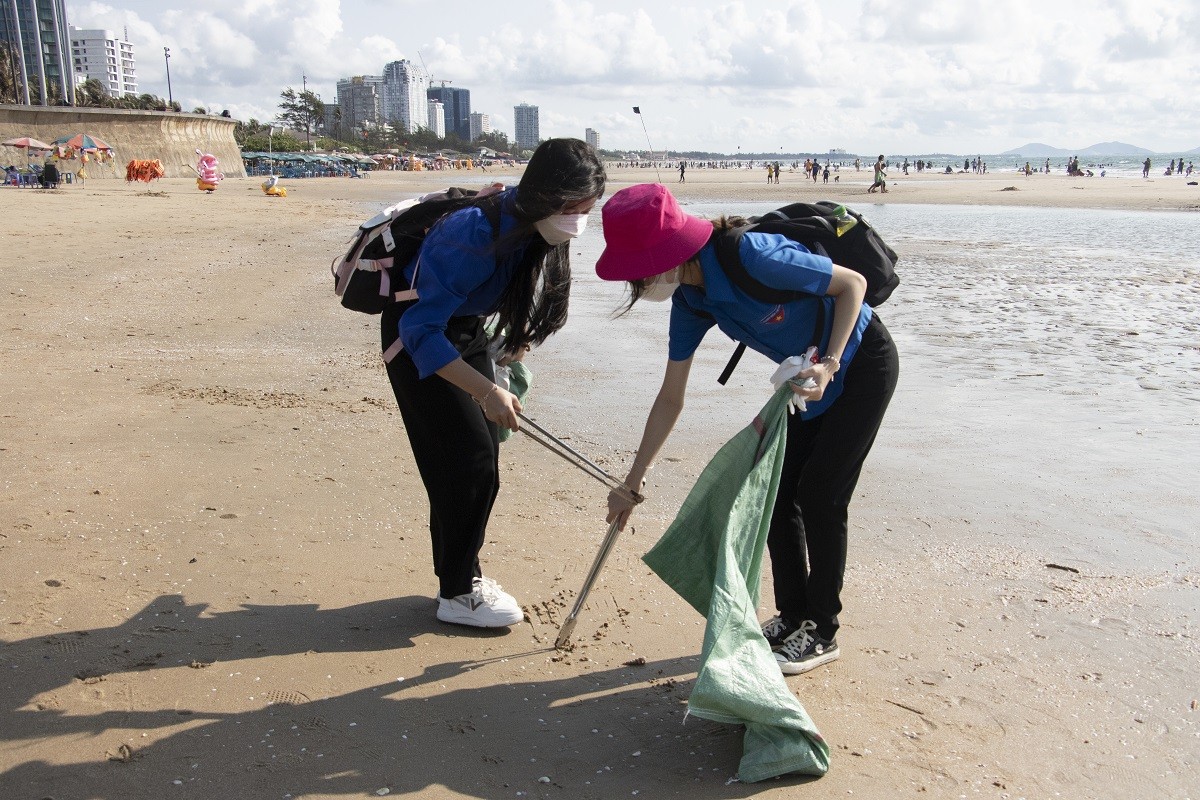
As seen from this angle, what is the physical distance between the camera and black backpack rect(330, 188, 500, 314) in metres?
3.27

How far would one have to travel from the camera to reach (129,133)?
147ft

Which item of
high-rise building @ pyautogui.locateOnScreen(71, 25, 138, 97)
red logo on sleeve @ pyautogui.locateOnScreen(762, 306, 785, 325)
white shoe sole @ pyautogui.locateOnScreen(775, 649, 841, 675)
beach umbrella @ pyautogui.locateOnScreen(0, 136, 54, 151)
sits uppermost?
high-rise building @ pyautogui.locateOnScreen(71, 25, 138, 97)

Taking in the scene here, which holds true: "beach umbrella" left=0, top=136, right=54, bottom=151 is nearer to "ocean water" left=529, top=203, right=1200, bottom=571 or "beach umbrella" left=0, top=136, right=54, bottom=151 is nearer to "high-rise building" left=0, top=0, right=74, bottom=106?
"ocean water" left=529, top=203, right=1200, bottom=571

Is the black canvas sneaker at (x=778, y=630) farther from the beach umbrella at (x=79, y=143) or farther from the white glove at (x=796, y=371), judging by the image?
the beach umbrella at (x=79, y=143)

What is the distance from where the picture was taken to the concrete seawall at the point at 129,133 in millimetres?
39438

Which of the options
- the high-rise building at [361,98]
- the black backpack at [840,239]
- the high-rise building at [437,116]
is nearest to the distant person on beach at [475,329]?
the black backpack at [840,239]

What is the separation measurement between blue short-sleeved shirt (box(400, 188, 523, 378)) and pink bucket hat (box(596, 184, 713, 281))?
0.38m

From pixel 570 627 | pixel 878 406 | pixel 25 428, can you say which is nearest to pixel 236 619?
pixel 570 627

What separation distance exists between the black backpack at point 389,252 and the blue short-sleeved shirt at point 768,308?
2.72ft

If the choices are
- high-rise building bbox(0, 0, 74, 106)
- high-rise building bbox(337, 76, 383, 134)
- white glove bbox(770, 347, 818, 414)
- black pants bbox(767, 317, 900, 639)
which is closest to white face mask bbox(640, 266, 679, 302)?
white glove bbox(770, 347, 818, 414)

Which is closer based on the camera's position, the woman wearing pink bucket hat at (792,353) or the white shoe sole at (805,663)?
the woman wearing pink bucket hat at (792,353)

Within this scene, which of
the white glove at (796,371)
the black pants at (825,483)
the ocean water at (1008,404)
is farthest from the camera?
the ocean water at (1008,404)

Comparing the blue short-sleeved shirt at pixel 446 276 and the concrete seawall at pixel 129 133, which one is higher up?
the concrete seawall at pixel 129 133

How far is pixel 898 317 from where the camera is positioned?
10.9m
